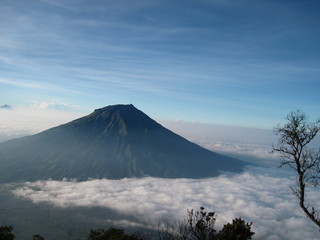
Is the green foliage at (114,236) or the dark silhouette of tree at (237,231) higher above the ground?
the dark silhouette of tree at (237,231)

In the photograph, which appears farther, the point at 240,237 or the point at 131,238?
the point at 131,238

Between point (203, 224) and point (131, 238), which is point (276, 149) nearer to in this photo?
point (203, 224)

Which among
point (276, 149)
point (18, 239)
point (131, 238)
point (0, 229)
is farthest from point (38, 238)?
point (18, 239)

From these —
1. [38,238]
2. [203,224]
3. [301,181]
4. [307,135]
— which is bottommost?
[38,238]

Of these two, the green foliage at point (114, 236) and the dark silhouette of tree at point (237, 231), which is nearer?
the dark silhouette of tree at point (237, 231)

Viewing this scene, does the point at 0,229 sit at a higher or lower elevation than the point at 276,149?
lower

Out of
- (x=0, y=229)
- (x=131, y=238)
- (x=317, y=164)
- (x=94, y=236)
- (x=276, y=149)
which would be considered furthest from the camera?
(x=94, y=236)

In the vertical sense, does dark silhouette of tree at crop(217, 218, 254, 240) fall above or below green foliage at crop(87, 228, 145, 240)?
above

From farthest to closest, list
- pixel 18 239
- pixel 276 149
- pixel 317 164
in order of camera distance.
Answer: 1. pixel 18 239
2. pixel 276 149
3. pixel 317 164

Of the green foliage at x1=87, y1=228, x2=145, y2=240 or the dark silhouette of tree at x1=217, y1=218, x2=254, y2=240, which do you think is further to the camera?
the green foliage at x1=87, y1=228, x2=145, y2=240

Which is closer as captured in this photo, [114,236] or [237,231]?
[237,231]

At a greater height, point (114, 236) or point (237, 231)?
point (237, 231)
